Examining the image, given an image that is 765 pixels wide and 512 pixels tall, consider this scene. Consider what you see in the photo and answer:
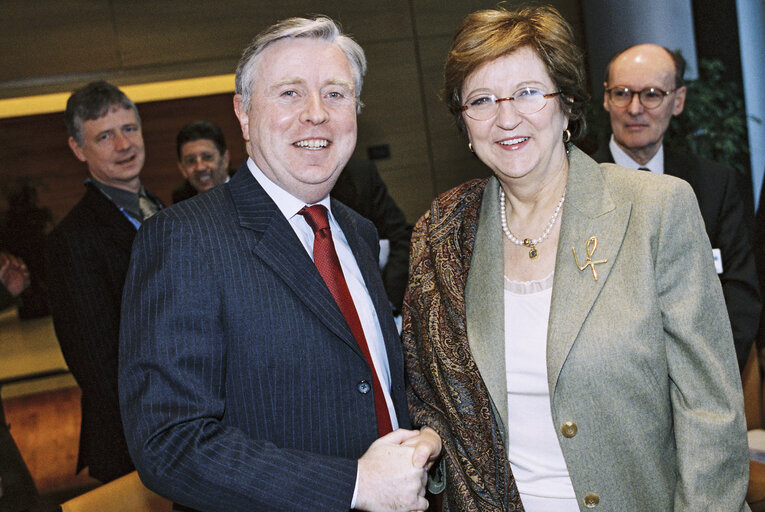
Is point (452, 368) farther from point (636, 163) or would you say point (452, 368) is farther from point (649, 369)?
point (636, 163)

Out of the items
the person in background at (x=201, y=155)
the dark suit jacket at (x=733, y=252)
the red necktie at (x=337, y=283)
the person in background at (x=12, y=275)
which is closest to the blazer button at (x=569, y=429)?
the red necktie at (x=337, y=283)

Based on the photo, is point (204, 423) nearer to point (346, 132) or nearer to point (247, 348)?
point (247, 348)

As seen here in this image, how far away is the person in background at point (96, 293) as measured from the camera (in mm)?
2545

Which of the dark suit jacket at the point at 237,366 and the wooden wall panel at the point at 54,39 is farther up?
the wooden wall panel at the point at 54,39

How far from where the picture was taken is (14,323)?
568 centimetres

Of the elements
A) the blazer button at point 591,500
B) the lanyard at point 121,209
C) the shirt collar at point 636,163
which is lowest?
the blazer button at point 591,500

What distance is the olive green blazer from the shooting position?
152 cm

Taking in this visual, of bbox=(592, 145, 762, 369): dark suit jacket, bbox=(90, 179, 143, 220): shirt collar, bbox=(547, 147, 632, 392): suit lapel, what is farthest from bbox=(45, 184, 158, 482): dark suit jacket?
bbox=(592, 145, 762, 369): dark suit jacket

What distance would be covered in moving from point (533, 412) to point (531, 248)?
425mm

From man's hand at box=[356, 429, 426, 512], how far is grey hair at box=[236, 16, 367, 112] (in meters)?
0.92

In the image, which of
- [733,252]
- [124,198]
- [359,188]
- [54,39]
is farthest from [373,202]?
[54,39]

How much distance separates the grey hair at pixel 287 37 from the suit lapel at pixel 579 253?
69 cm

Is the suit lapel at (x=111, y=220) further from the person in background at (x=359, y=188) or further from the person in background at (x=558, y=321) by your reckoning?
the person in background at (x=558, y=321)

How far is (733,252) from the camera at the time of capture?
2637 millimetres
